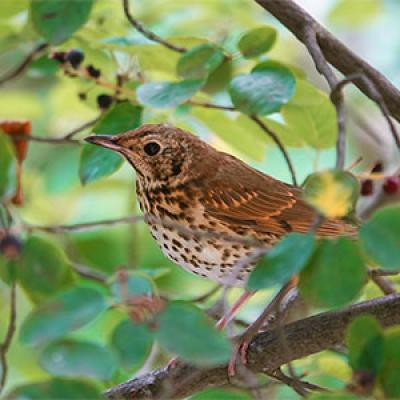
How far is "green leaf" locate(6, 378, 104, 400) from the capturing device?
125 cm

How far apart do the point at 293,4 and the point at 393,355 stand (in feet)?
4.03

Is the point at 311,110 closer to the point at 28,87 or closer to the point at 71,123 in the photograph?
the point at 71,123

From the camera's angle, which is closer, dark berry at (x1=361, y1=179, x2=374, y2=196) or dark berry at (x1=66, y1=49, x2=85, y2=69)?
dark berry at (x1=66, y1=49, x2=85, y2=69)

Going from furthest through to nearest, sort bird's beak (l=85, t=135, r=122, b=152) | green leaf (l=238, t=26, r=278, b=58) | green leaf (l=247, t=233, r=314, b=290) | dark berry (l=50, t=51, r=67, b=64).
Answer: dark berry (l=50, t=51, r=67, b=64), green leaf (l=238, t=26, r=278, b=58), bird's beak (l=85, t=135, r=122, b=152), green leaf (l=247, t=233, r=314, b=290)

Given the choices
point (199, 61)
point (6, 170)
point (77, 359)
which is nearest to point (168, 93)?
point (199, 61)

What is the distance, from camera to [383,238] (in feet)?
4.45

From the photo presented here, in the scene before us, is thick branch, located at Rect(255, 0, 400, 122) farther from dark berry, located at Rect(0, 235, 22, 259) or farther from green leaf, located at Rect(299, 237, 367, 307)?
dark berry, located at Rect(0, 235, 22, 259)

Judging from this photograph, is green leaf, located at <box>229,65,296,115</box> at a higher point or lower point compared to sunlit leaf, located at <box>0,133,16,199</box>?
lower

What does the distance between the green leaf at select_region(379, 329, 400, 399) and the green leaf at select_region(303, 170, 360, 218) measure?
0.19 m

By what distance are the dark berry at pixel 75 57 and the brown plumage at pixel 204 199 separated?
0.23 metres

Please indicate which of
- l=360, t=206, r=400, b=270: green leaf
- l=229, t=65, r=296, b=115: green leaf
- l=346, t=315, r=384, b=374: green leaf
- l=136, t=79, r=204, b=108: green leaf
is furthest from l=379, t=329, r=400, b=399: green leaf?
→ l=136, t=79, r=204, b=108: green leaf

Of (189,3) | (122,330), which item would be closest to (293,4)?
(189,3)

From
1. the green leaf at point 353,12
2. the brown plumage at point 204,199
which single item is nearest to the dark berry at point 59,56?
the brown plumage at point 204,199

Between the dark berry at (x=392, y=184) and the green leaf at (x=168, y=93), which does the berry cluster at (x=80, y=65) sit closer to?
the green leaf at (x=168, y=93)
